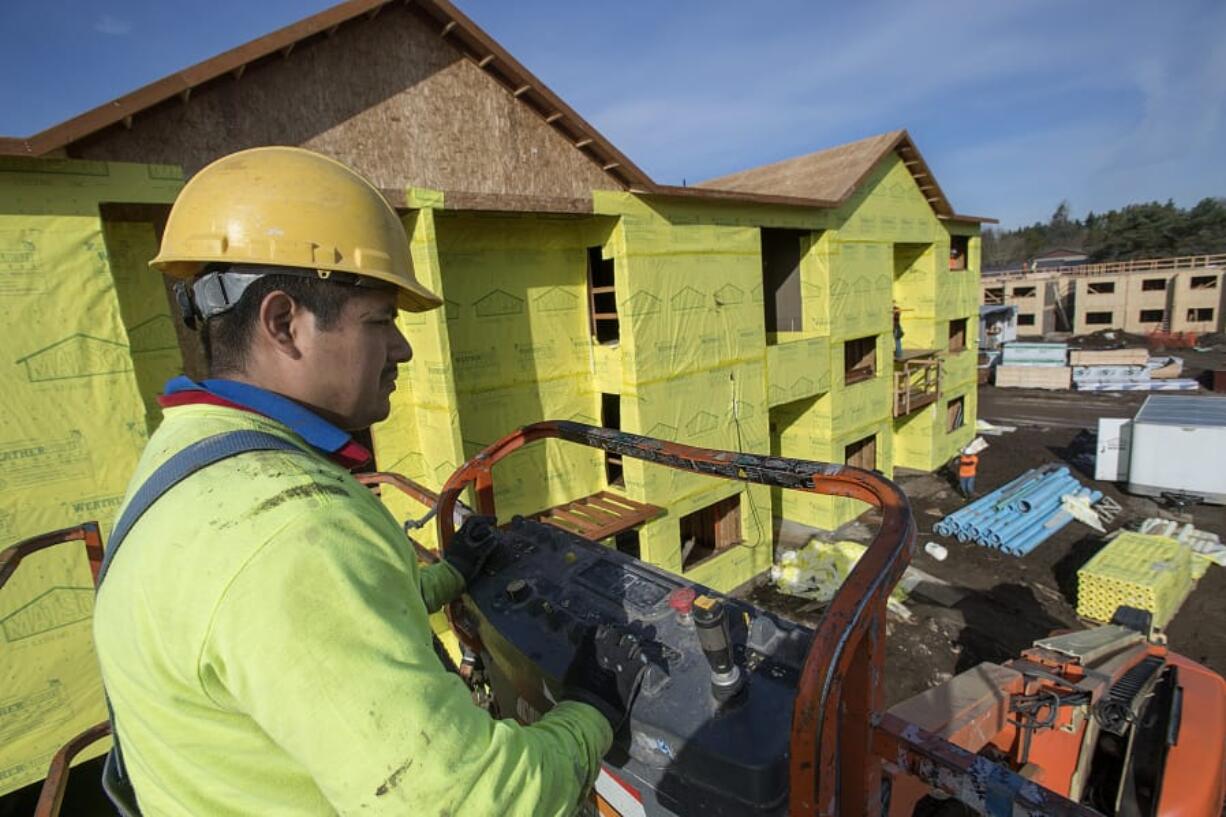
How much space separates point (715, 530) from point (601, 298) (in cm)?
613

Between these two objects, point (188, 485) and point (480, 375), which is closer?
point (188, 485)

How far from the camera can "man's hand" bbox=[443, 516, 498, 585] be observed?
2580 mm

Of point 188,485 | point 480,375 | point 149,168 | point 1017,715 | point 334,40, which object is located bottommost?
point 1017,715

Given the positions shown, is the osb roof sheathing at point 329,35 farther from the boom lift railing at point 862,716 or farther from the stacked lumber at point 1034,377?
the stacked lumber at point 1034,377

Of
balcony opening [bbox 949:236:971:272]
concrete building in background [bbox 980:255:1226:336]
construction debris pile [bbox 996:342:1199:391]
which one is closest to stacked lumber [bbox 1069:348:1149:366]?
construction debris pile [bbox 996:342:1199:391]

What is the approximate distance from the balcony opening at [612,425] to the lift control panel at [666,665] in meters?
9.14

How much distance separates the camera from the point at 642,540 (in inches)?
429

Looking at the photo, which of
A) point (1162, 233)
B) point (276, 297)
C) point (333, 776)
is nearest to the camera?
point (333, 776)

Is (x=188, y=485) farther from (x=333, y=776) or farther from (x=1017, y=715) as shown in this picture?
(x=1017, y=715)

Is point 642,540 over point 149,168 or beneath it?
beneath

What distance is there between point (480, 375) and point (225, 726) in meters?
8.77

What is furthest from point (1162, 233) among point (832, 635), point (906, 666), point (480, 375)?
point (832, 635)

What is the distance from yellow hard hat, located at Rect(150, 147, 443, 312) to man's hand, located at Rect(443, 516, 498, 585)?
4.64ft

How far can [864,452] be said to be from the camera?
671 inches
